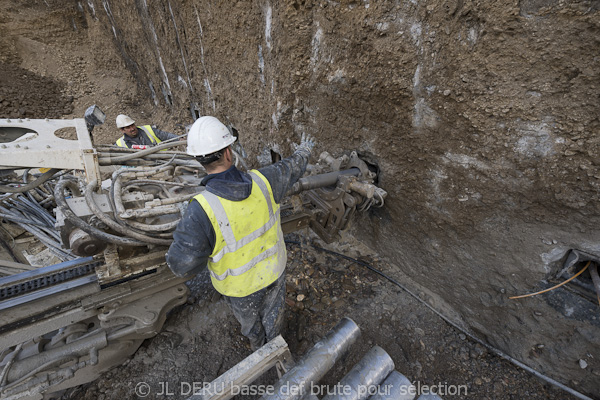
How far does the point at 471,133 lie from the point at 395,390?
175 centimetres

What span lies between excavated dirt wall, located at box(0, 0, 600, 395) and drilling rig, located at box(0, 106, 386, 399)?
0.60 meters

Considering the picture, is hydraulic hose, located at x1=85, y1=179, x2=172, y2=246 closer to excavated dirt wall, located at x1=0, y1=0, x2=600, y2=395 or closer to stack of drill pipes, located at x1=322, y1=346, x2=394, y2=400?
stack of drill pipes, located at x1=322, y1=346, x2=394, y2=400

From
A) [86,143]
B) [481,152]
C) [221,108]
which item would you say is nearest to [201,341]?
[86,143]

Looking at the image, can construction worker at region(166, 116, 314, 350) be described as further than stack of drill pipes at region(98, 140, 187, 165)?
No

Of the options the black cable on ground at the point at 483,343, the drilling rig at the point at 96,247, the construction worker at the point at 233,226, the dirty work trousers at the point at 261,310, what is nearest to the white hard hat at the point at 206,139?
the construction worker at the point at 233,226

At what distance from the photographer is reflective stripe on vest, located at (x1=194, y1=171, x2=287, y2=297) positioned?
1.65m

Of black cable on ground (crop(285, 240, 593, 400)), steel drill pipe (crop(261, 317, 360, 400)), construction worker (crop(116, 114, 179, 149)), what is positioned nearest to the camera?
steel drill pipe (crop(261, 317, 360, 400))

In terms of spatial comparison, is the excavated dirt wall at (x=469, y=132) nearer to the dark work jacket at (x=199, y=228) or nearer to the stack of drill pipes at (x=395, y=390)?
the stack of drill pipes at (x=395, y=390)

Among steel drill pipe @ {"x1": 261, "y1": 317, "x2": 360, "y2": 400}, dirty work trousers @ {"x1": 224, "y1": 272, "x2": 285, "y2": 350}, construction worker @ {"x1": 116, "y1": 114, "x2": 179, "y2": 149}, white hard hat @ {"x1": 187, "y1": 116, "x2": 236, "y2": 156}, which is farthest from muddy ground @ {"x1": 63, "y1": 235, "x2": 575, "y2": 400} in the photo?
construction worker @ {"x1": 116, "y1": 114, "x2": 179, "y2": 149}

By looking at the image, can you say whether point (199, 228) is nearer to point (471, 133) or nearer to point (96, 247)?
point (96, 247)

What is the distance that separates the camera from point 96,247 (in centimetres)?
175

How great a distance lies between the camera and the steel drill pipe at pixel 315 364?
1197mm

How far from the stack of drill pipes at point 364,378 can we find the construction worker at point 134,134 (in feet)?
14.3

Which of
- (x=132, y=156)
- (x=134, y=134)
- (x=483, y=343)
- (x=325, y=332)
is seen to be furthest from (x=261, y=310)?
(x=134, y=134)
